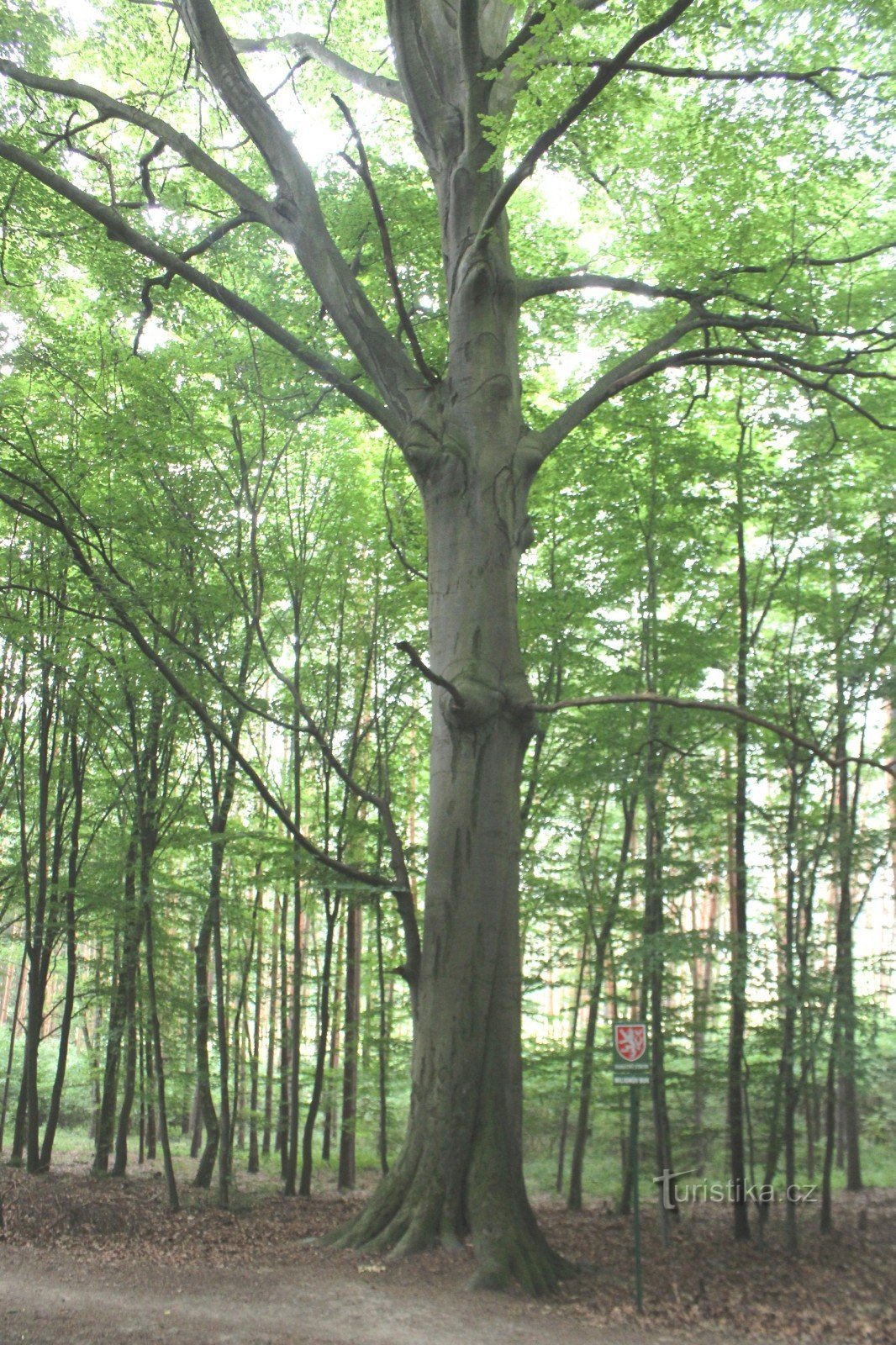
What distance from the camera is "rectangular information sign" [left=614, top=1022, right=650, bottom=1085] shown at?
510 cm

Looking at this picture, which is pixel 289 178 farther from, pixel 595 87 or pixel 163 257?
pixel 595 87

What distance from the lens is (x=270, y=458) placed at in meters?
9.25

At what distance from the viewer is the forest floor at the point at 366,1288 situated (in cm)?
418

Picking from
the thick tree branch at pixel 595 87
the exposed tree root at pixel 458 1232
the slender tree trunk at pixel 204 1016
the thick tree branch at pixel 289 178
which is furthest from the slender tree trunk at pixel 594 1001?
the thick tree branch at pixel 595 87

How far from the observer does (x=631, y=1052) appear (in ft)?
17.0

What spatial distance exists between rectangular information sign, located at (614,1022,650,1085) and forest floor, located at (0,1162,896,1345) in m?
1.15

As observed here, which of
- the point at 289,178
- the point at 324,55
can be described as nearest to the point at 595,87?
the point at 289,178

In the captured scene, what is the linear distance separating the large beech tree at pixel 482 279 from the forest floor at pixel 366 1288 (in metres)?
0.40

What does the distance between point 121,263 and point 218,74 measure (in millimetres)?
2124

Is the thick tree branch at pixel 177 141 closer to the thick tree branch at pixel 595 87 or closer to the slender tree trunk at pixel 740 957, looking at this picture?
the thick tree branch at pixel 595 87

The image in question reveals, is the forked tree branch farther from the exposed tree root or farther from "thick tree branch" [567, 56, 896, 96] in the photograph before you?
the exposed tree root

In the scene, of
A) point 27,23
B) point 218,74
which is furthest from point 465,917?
point 27,23

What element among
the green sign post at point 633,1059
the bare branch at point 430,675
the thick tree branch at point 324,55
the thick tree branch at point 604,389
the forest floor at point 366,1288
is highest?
the thick tree branch at point 324,55

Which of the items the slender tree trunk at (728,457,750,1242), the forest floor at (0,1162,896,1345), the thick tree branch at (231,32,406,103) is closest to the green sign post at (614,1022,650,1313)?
the forest floor at (0,1162,896,1345)
